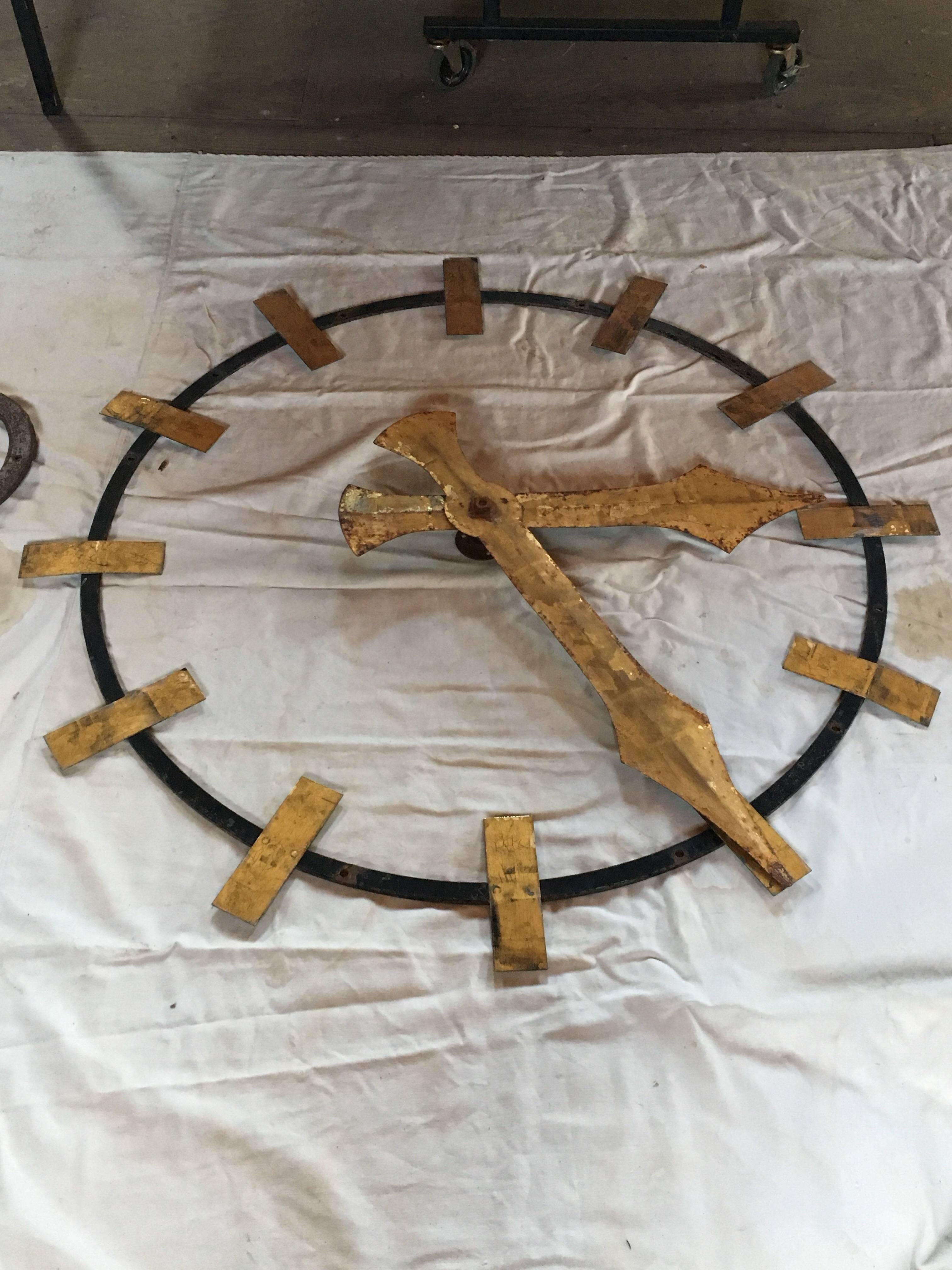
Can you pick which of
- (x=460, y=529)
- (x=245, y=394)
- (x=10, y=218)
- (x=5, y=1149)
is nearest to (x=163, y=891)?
(x=5, y=1149)

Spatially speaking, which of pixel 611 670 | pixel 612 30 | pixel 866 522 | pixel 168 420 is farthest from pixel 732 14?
pixel 611 670

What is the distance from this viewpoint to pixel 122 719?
5.11 feet

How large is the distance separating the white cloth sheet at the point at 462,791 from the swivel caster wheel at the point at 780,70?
2.26ft

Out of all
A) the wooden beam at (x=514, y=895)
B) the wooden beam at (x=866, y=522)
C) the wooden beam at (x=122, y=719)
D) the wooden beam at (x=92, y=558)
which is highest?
the wooden beam at (x=866, y=522)

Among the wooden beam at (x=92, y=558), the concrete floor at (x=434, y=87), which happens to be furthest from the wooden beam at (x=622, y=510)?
the concrete floor at (x=434, y=87)

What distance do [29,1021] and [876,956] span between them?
1.19 meters

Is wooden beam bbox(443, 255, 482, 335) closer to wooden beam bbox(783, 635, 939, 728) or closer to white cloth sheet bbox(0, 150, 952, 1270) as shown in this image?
white cloth sheet bbox(0, 150, 952, 1270)

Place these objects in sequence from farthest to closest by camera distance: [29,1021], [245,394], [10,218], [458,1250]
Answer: [10,218]
[245,394]
[29,1021]
[458,1250]

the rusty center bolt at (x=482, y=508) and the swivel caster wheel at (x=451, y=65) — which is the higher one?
the swivel caster wheel at (x=451, y=65)

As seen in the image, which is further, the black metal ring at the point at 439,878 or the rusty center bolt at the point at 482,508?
the rusty center bolt at the point at 482,508

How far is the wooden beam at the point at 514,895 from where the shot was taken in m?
1.36

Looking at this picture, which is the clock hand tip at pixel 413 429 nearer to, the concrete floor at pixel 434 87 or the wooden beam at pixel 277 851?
the wooden beam at pixel 277 851

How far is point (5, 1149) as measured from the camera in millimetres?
1243

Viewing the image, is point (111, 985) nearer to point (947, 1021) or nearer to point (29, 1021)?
point (29, 1021)
